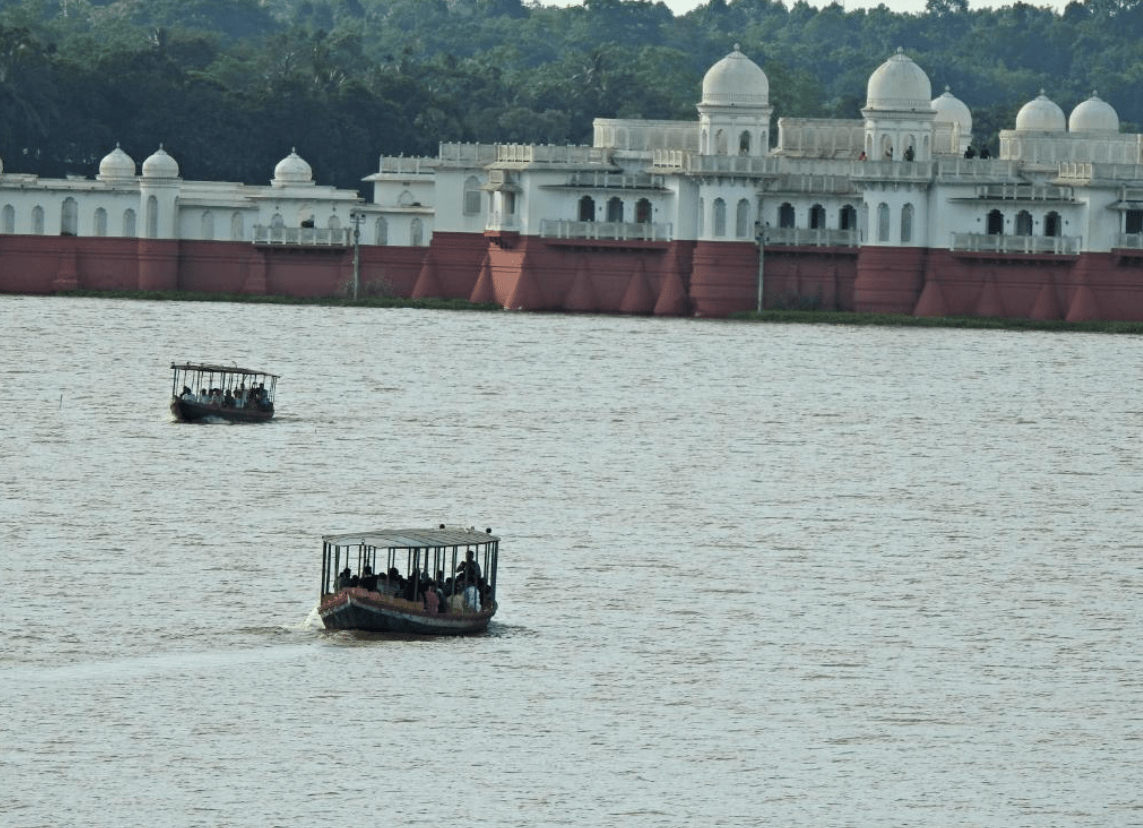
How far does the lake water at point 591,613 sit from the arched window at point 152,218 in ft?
99.8

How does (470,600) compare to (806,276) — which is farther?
(806,276)

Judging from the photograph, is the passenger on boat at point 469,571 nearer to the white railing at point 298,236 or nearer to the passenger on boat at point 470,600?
the passenger on boat at point 470,600

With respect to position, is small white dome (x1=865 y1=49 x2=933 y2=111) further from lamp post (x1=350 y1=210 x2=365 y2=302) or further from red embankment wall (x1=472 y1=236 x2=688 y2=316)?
lamp post (x1=350 y1=210 x2=365 y2=302)

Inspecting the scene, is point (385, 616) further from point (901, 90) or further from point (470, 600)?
point (901, 90)

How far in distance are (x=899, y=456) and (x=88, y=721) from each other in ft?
106

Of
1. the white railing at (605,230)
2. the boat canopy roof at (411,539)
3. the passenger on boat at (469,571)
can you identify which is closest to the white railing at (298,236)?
the white railing at (605,230)

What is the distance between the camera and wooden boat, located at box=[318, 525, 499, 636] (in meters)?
46.9

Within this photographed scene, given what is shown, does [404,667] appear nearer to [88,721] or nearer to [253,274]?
[88,721]

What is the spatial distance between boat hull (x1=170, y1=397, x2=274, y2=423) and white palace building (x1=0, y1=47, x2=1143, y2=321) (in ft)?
122

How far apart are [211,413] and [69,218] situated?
44131 mm

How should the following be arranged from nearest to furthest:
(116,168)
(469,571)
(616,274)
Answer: (469,571) → (616,274) → (116,168)

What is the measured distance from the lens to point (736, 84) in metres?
114

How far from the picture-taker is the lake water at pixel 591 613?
130 ft

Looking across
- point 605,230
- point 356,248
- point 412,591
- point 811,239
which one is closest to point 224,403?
point 412,591
